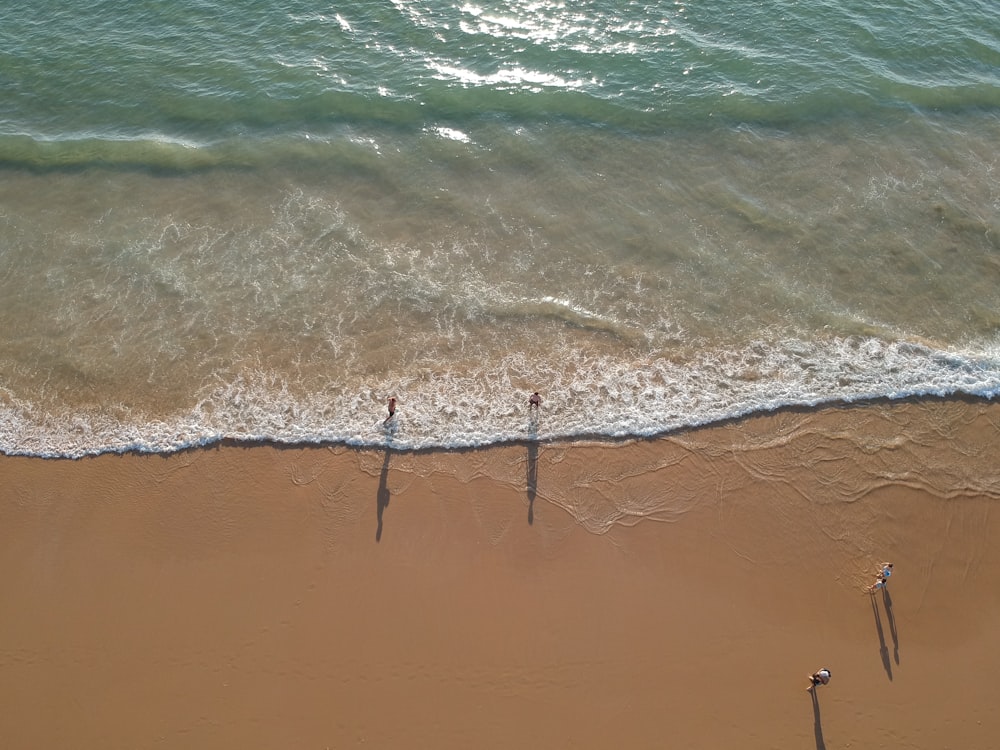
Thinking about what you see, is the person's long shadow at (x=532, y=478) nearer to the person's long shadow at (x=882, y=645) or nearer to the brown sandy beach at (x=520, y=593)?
the brown sandy beach at (x=520, y=593)

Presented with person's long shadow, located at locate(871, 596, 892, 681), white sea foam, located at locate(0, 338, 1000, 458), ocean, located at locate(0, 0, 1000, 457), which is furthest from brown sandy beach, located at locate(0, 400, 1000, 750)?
ocean, located at locate(0, 0, 1000, 457)

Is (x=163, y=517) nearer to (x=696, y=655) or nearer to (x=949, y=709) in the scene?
(x=696, y=655)

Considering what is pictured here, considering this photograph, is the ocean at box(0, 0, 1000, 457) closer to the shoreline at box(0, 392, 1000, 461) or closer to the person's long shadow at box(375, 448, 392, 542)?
the shoreline at box(0, 392, 1000, 461)

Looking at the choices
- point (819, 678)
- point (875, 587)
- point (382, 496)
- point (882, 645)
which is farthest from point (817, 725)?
point (382, 496)

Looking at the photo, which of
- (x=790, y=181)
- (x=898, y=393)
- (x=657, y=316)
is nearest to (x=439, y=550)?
(x=657, y=316)

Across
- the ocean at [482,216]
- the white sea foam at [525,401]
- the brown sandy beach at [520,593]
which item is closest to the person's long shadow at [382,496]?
the brown sandy beach at [520,593]
